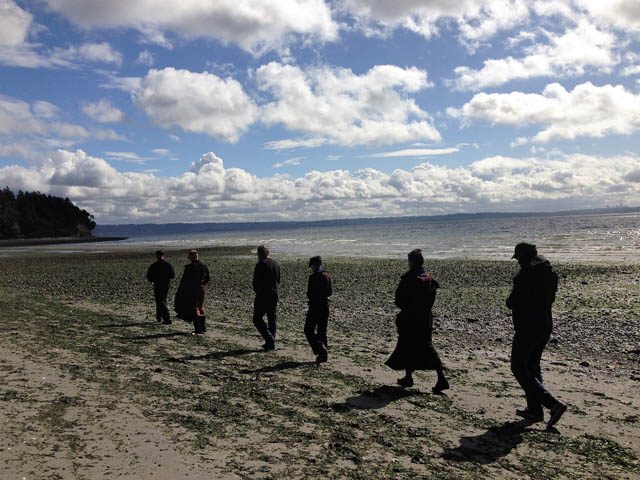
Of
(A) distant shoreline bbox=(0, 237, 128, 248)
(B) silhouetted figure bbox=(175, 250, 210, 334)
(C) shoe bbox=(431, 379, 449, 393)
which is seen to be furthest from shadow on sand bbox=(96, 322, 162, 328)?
(A) distant shoreline bbox=(0, 237, 128, 248)

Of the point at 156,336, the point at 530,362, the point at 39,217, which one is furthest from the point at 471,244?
the point at 39,217

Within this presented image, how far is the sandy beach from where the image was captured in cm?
522

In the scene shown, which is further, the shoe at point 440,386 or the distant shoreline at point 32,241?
the distant shoreline at point 32,241

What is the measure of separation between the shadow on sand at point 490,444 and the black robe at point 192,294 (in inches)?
303

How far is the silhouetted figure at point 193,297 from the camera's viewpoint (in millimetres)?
12305

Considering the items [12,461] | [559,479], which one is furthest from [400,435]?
[12,461]

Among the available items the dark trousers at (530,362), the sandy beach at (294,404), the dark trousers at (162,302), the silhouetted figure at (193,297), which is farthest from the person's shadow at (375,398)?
the dark trousers at (162,302)

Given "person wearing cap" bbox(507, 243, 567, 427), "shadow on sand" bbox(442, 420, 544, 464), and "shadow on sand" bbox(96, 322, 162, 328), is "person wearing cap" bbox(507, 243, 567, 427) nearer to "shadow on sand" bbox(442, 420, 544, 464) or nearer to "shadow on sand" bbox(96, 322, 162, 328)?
"shadow on sand" bbox(442, 420, 544, 464)

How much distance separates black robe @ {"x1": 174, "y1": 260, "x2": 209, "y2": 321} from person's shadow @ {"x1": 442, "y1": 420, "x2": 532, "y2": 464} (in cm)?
771

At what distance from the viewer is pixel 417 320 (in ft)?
25.1

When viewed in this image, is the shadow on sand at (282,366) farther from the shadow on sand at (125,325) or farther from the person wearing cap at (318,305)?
the shadow on sand at (125,325)

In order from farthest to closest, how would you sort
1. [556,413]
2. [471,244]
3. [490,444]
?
[471,244]
[556,413]
[490,444]

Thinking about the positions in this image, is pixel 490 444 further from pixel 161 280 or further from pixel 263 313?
pixel 161 280

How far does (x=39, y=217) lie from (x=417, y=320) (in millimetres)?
155316
